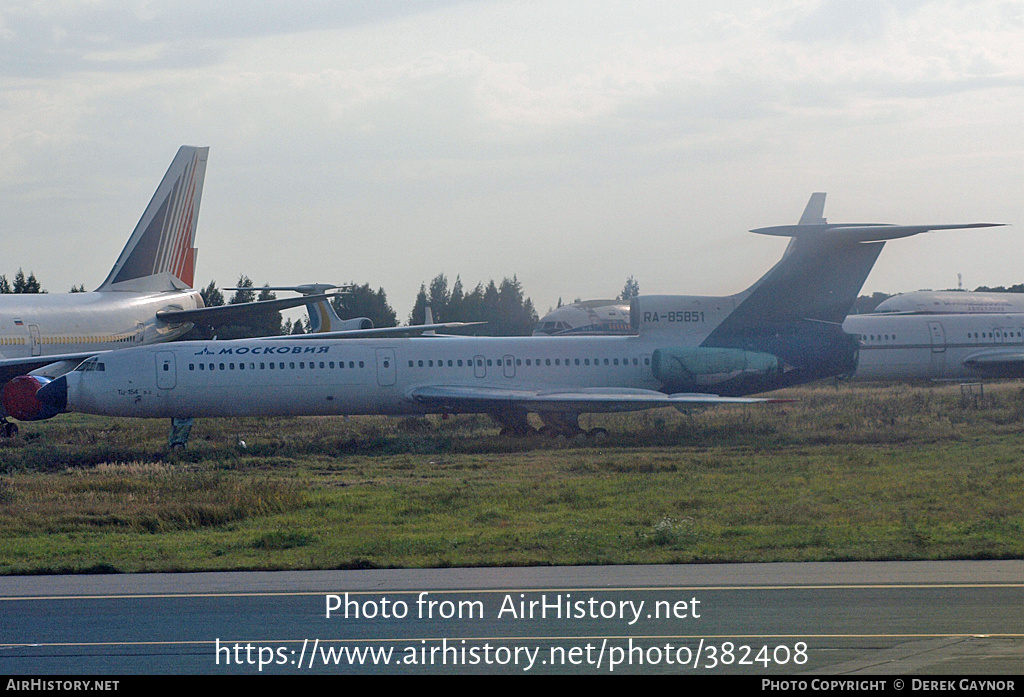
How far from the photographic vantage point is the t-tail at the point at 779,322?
103 ft

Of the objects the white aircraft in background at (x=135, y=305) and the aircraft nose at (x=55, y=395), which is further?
the white aircraft in background at (x=135, y=305)

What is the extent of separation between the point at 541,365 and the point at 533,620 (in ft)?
75.3

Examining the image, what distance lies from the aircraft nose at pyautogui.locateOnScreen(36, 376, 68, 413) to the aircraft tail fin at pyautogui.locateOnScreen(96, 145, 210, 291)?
13155 mm

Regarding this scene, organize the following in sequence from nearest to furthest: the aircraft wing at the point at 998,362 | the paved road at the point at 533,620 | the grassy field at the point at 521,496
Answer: the paved road at the point at 533,620
the grassy field at the point at 521,496
the aircraft wing at the point at 998,362

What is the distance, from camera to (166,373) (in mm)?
31531

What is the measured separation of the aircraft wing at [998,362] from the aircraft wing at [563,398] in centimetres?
2028

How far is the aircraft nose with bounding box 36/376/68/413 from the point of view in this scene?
3058 centimetres

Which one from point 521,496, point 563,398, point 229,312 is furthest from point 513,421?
point 229,312

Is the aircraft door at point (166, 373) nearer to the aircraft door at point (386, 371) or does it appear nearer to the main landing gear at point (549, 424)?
the aircraft door at point (386, 371)

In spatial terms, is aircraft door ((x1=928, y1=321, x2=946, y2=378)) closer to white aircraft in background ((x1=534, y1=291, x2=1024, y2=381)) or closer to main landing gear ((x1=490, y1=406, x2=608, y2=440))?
white aircraft in background ((x1=534, y1=291, x2=1024, y2=381))

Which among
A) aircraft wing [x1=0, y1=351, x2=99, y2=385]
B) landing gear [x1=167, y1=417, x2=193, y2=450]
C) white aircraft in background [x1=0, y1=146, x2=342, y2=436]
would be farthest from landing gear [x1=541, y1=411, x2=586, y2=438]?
aircraft wing [x1=0, y1=351, x2=99, y2=385]

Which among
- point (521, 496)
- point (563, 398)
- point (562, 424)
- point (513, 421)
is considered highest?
point (563, 398)

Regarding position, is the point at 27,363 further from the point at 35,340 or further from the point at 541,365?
the point at 541,365

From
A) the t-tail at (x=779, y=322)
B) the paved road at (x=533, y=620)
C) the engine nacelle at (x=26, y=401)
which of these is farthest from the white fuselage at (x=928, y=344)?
the paved road at (x=533, y=620)
